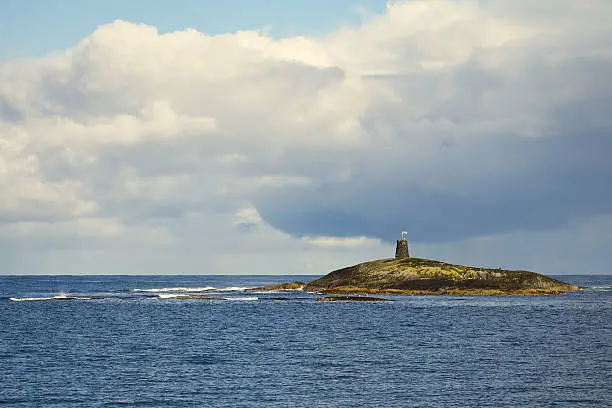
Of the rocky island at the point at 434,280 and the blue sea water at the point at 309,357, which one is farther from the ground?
the rocky island at the point at 434,280

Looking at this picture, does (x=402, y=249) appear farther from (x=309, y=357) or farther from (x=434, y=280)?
(x=309, y=357)

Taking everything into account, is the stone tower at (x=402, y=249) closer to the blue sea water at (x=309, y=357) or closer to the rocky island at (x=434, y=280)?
the rocky island at (x=434, y=280)

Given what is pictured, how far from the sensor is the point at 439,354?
7306cm

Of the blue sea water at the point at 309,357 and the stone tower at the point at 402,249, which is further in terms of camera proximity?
the stone tower at the point at 402,249

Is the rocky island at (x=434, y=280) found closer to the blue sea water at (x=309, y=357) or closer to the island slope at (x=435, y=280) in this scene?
the island slope at (x=435, y=280)

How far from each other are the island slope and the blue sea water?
40.5 meters

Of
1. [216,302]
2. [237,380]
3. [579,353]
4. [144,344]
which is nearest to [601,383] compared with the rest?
[579,353]

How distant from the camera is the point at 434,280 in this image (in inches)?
6708

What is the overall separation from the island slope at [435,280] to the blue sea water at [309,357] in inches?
1594

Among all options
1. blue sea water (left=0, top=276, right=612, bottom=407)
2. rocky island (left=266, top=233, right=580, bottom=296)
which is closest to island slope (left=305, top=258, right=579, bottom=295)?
rocky island (left=266, top=233, right=580, bottom=296)

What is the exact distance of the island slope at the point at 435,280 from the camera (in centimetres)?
16788

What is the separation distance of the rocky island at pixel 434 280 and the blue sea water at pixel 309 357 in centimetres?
4013

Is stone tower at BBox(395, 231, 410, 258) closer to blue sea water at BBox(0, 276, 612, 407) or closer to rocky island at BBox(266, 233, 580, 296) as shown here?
rocky island at BBox(266, 233, 580, 296)

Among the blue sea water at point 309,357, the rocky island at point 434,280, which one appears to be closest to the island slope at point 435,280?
the rocky island at point 434,280
